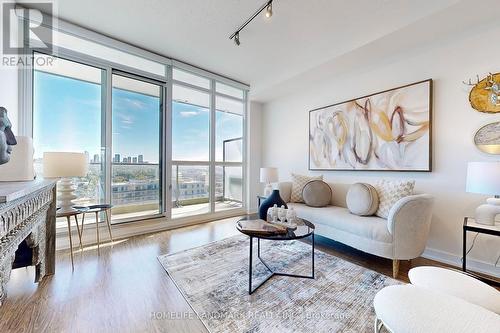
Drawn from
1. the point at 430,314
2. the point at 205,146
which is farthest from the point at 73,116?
the point at 430,314

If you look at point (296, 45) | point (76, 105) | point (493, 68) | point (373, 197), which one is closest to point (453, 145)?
point (493, 68)

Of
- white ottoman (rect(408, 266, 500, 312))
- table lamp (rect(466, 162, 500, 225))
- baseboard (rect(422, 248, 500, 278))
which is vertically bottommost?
baseboard (rect(422, 248, 500, 278))

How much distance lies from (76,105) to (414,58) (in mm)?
4589

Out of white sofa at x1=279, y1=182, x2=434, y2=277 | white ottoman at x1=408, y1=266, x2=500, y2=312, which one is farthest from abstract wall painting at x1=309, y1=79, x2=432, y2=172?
white ottoman at x1=408, y1=266, x2=500, y2=312

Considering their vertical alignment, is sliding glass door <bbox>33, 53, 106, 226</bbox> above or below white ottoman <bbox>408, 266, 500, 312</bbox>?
above

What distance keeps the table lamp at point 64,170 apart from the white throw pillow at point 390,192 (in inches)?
143

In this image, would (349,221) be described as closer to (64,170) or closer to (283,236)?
(283,236)

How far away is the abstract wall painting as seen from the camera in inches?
102

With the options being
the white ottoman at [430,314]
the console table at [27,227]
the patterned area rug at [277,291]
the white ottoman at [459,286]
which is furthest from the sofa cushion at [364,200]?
the console table at [27,227]

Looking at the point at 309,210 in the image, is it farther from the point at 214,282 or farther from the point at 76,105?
the point at 76,105

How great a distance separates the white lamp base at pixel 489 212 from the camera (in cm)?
190

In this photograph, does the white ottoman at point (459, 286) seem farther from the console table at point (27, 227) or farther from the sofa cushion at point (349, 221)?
the console table at point (27, 227)
